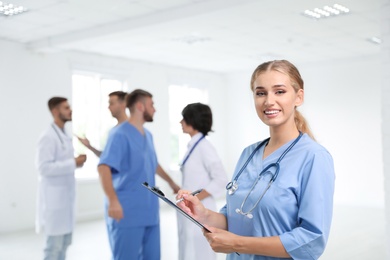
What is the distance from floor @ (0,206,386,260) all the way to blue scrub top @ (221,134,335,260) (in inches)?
141

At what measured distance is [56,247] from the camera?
353cm

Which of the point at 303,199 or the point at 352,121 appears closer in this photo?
the point at 303,199

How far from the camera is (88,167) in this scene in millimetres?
7723

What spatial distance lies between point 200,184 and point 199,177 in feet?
0.15

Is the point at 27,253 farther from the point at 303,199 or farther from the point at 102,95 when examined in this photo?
the point at 303,199

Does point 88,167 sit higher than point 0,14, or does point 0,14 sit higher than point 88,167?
point 0,14

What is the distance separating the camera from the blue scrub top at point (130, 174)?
2.95 metres

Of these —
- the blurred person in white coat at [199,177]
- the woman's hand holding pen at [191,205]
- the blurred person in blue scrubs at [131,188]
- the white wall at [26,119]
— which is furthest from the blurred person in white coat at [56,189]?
the white wall at [26,119]

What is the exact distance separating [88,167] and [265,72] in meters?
6.74

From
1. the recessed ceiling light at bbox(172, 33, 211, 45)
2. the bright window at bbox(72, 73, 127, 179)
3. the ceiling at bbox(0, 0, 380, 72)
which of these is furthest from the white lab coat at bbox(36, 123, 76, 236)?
the bright window at bbox(72, 73, 127, 179)

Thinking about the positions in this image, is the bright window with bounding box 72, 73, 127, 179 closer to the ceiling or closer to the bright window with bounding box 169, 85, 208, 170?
the ceiling

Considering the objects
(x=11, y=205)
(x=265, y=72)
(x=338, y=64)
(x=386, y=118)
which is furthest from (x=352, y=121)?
(x=265, y=72)

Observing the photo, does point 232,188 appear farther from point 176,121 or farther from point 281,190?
point 176,121

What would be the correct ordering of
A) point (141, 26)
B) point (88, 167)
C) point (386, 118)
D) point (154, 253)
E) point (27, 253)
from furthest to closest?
point (88, 167)
point (141, 26)
point (27, 253)
point (386, 118)
point (154, 253)
